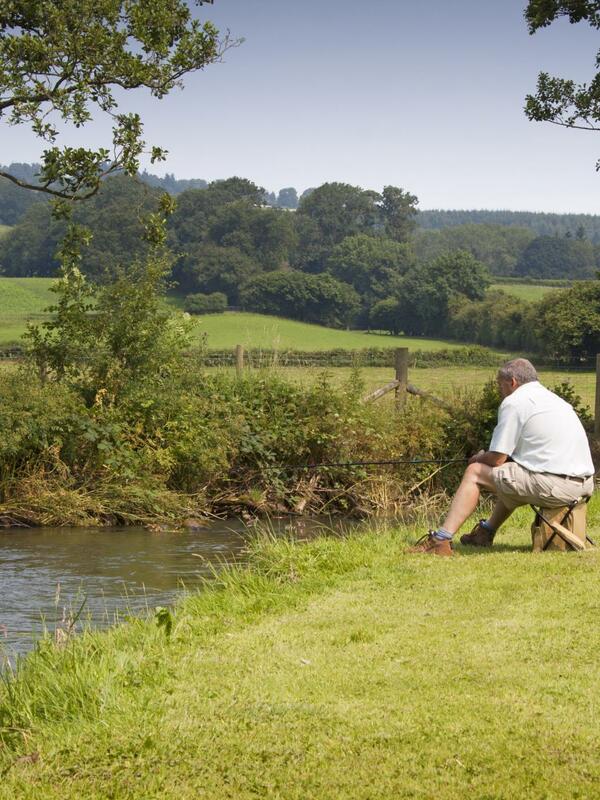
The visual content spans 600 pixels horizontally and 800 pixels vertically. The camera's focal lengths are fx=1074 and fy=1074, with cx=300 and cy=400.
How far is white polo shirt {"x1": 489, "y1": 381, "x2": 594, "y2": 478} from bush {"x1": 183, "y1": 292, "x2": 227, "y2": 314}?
71.4 metres

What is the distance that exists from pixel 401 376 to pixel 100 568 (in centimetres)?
838

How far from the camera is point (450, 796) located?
4496 mm

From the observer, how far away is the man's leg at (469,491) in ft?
28.3

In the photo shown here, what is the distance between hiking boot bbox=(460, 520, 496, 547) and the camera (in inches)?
368

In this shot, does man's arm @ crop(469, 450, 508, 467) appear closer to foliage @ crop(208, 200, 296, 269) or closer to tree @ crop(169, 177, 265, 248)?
tree @ crop(169, 177, 265, 248)

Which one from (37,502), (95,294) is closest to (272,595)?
(37,502)

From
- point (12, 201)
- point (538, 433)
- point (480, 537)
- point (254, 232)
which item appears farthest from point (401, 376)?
point (12, 201)

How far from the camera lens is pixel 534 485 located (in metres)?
8.57

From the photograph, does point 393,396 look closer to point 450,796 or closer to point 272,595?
point 272,595

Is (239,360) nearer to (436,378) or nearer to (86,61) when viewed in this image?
(86,61)

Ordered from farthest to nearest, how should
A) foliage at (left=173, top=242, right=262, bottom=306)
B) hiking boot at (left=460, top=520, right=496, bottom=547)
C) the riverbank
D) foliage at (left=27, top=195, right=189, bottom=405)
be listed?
foliage at (left=173, top=242, right=262, bottom=306) < foliage at (left=27, top=195, right=189, bottom=405) < hiking boot at (left=460, top=520, right=496, bottom=547) < the riverbank

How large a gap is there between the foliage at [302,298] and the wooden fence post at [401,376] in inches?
2494

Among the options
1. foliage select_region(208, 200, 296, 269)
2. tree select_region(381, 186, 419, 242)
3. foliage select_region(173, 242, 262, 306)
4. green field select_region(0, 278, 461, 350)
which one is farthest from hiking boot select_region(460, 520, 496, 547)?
tree select_region(381, 186, 419, 242)

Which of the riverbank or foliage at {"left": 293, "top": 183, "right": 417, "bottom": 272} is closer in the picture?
the riverbank
